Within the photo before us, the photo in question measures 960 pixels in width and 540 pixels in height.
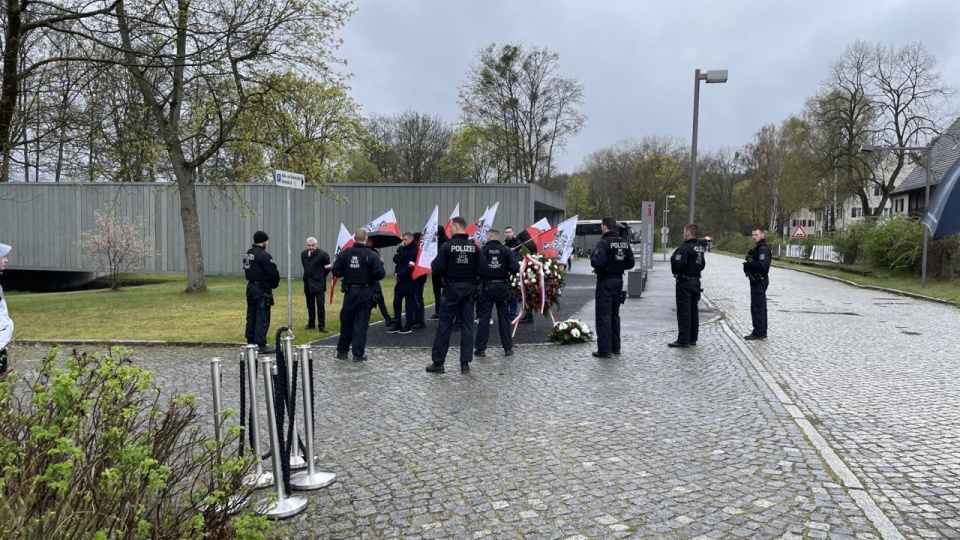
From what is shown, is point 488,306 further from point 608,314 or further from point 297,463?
point 297,463

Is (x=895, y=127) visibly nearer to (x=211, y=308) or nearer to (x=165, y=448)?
(x=211, y=308)

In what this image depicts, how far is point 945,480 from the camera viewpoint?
478 cm

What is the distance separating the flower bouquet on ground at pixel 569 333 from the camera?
10508 millimetres

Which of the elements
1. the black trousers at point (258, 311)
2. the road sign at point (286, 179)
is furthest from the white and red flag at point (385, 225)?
the black trousers at point (258, 311)

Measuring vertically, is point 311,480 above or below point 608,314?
below

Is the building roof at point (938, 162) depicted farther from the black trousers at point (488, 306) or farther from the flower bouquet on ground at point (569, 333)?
the black trousers at point (488, 306)

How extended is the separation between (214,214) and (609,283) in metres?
21.4

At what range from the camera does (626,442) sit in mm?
5477

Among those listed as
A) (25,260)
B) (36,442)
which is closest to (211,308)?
(36,442)

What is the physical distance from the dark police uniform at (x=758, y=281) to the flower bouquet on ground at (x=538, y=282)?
3099 mm

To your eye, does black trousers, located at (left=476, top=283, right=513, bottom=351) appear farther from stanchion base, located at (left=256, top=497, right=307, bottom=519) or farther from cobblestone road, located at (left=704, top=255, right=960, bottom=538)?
stanchion base, located at (left=256, top=497, right=307, bottom=519)

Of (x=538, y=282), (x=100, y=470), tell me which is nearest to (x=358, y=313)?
(x=538, y=282)

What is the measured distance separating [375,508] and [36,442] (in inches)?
78.1

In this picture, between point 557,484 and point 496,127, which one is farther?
point 496,127
